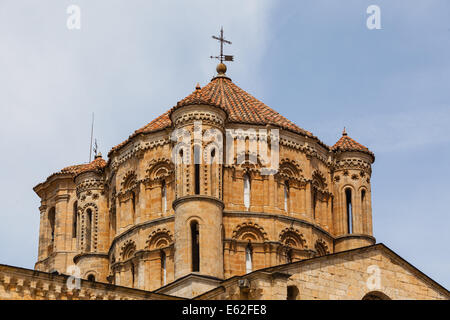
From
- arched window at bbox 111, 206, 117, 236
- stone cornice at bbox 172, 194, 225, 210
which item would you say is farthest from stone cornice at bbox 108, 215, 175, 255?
stone cornice at bbox 172, 194, 225, 210

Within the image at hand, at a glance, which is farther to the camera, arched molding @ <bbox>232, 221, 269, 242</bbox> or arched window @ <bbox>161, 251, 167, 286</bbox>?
arched molding @ <bbox>232, 221, 269, 242</bbox>

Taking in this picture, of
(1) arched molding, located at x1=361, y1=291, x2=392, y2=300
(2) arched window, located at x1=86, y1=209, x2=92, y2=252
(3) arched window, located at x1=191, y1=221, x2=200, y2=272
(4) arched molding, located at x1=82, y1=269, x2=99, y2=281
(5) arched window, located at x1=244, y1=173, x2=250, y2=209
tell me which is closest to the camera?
(1) arched molding, located at x1=361, y1=291, x2=392, y2=300

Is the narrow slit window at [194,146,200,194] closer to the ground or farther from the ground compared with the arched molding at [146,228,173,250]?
farther from the ground

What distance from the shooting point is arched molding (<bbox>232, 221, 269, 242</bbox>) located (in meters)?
48.3

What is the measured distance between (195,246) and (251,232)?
3.69 m

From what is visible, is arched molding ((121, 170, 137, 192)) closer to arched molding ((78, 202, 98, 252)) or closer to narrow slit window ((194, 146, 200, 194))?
arched molding ((78, 202, 98, 252))

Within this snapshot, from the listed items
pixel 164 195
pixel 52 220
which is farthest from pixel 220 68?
pixel 52 220

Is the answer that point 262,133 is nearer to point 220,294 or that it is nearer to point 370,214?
point 370,214

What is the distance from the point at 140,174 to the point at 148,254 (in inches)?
156

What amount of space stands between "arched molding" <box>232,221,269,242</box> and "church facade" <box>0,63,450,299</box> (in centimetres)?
4

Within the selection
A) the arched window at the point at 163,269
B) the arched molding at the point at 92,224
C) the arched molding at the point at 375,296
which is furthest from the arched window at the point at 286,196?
the arched molding at the point at 375,296

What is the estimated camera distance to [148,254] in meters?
48.6

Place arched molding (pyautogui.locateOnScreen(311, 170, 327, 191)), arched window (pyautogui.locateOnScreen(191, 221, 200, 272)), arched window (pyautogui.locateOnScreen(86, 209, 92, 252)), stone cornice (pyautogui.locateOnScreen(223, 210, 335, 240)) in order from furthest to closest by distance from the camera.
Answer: arched window (pyautogui.locateOnScreen(86, 209, 92, 252)) < arched molding (pyautogui.locateOnScreen(311, 170, 327, 191)) < stone cornice (pyautogui.locateOnScreen(223, 210, 335, 240)) < arched window (pyautogui.locateOnScreen(191, 221, 200, 272))
